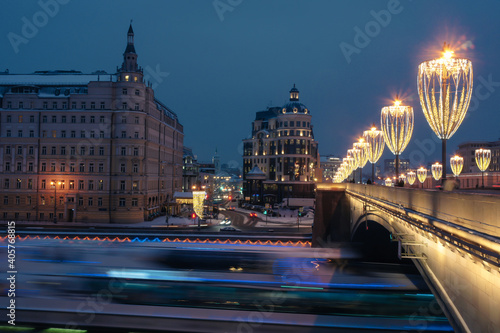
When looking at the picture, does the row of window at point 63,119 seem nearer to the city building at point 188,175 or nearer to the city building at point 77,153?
the city building at point 77,153

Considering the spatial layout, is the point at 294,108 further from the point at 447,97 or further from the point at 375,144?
the point at 447,97

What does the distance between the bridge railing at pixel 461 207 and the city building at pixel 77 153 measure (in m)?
44.8

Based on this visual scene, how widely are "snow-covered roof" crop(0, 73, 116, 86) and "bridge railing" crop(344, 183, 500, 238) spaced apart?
52.0 m

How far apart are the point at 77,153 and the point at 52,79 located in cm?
1319

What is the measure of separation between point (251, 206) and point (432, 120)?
76.4 meters

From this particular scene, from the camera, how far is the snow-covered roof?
2180 inches

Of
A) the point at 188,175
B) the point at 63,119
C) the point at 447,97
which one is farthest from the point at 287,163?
the point at 447,97

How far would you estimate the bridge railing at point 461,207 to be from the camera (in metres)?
7.02

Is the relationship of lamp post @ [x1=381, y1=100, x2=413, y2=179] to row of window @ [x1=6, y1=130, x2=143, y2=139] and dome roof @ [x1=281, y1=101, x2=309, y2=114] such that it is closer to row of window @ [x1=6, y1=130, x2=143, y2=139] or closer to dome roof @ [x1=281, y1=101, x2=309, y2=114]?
row of window @ [x1=6, y1=130, x2=143, y2=139]

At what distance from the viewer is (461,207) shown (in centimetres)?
844

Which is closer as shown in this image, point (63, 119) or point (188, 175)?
point (63, 119)

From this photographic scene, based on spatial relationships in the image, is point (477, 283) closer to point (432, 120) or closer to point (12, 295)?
point (432, 120)

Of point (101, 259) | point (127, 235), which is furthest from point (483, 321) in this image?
point (127, 235)

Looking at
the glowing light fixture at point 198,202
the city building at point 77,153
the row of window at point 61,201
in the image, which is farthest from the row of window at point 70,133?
the glowing light fixture at point 198,202
